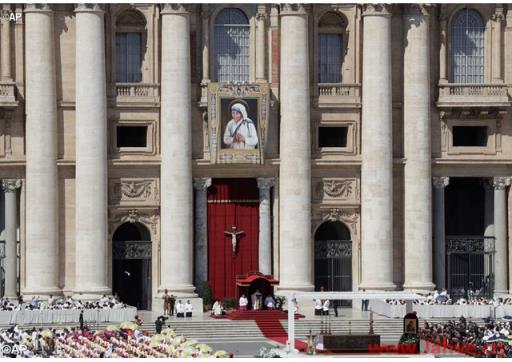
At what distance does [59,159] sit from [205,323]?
13219 millimetres

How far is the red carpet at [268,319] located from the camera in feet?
372

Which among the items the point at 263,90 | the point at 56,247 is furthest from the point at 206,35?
the point at 56,247

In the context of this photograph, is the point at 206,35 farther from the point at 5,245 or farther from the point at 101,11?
the point at 5,245

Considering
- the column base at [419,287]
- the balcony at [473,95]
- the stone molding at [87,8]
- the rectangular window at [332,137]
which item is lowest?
the column base at [419,287]

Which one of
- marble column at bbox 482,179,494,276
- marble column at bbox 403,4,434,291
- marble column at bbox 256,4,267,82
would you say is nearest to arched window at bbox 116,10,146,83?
marble column at bbox 256,4,267,82

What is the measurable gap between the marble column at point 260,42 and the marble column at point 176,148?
416cm

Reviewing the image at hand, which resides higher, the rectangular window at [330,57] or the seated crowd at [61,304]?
the rectangular window at [330,57]

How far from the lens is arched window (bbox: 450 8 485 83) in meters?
125

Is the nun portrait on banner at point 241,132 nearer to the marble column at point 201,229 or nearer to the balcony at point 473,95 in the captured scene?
the marble column at point 201,229

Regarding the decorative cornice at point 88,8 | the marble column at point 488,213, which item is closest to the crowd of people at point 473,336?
the marble column at point 488,213

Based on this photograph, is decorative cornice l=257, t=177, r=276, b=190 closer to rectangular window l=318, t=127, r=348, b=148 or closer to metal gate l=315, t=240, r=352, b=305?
rectangular window l=318, t=127, r=348, b=148

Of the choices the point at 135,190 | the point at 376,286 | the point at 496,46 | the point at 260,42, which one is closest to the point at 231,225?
the point at 135,190

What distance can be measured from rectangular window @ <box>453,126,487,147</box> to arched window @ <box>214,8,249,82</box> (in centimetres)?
1264

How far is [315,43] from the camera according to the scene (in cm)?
12294
